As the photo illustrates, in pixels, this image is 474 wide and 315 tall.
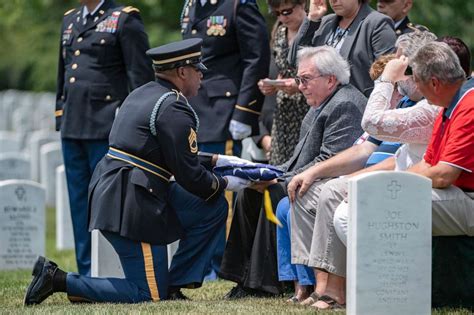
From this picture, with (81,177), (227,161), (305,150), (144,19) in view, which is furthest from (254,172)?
(144,19)

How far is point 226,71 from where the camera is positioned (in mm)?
9898

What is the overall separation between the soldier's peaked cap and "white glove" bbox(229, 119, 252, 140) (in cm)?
175

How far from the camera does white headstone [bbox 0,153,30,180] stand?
16.6 metres

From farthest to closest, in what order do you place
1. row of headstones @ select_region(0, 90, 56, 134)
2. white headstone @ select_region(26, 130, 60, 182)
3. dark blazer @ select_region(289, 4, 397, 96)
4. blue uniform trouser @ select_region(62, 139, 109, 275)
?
1. row of headstones @ select_region(0, 90, 56, 134)
2. white headstone @ select_region(26, 130, 60, 182)
3. blue uniform trouser @ select_region(62, 139, 109, 275)
4. dark blazer @ select_region(289, 4, 397, 96)

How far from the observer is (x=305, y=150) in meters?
7.96

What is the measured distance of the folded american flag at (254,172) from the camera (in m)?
7.93

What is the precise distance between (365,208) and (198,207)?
193cm

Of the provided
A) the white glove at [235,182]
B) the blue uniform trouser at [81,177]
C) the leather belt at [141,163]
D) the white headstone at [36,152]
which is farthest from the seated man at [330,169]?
the white headstone at [36,152]

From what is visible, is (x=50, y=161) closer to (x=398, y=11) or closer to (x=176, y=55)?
(x=398, y=11)

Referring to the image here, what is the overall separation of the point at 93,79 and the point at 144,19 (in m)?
12.0

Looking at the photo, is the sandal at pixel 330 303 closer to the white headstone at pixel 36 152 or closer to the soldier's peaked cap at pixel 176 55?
the soldier's peaked cap at pixel 176 55

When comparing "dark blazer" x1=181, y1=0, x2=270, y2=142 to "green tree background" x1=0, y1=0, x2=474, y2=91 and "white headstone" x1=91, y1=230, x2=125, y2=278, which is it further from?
"green tree background" x1=0, y1=0, x2=474, y2=91

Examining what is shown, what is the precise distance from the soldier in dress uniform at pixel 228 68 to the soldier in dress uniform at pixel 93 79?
496 mm

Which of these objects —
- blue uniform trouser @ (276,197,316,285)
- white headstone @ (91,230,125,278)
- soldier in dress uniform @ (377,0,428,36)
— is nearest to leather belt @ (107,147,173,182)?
blue uniform trouser @ (276,197,316,285)
